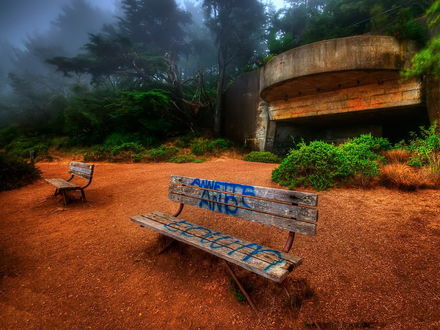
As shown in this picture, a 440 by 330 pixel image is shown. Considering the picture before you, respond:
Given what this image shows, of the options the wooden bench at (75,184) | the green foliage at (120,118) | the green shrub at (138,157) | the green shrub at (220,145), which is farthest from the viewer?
the green foliage at (120,118)

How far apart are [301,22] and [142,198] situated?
18.5m

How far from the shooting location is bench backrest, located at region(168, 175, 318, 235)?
178cm

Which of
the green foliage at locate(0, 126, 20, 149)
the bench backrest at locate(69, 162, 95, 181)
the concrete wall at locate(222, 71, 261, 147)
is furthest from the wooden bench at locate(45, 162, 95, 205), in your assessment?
the green foliage at locate(0, 126, 20, 149)

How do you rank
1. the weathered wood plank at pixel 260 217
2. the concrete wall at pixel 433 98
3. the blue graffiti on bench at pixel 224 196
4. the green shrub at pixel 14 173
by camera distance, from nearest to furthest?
1. the weathered wood plank at pixel 260 217
2. the blue graffiti on bench at pixel 224 196
3. the green shrub at pixel 14 173
4. the concrete wall at pixel 433 98

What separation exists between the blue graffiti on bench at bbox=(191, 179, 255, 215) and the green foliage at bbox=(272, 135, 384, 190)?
99.0 inches

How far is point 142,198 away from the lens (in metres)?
4.31

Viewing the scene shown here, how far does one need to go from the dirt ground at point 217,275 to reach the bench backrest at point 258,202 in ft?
1.83

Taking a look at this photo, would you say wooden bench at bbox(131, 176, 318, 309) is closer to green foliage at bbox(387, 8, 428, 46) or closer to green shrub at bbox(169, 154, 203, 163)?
green shrub at bbox(169, 154, 203, 163)

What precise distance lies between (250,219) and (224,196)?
0.40 metres

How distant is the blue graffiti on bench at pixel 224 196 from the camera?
7.16 ft

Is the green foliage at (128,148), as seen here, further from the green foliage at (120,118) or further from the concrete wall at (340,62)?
the concrete wall at (340,62)

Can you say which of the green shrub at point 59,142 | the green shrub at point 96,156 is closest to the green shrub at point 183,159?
the green shrub at point 96,156

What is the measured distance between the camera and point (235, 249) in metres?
1.83

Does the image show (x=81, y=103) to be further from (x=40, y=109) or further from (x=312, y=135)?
(x=312, y=135)
